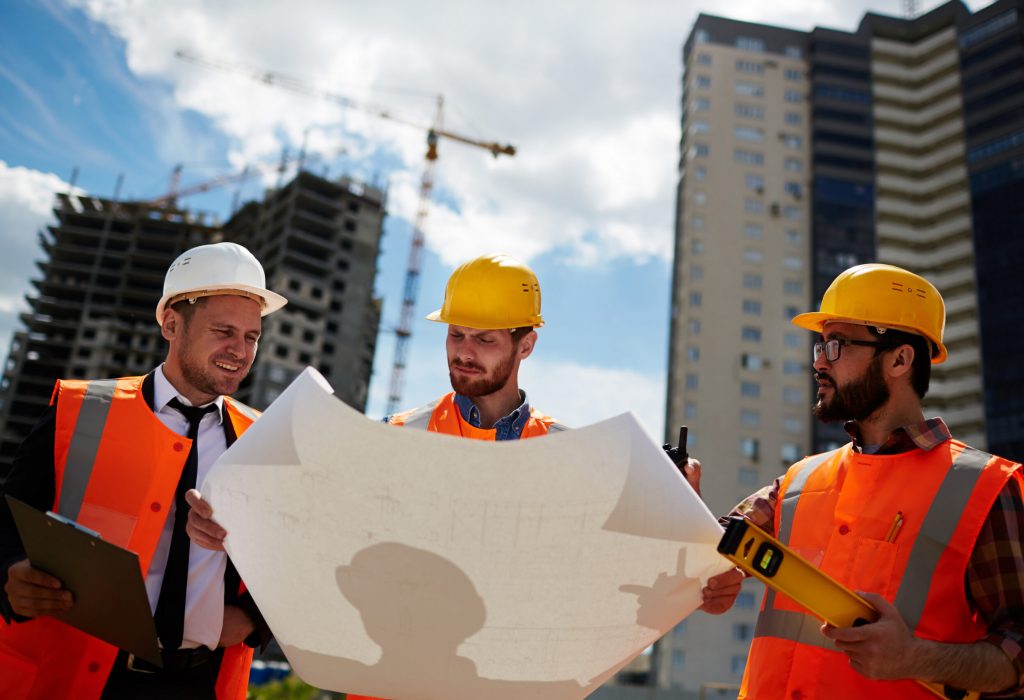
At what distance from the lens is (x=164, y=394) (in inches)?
132

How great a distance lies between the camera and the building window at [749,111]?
227 feet

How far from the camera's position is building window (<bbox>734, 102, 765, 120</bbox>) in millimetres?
69062

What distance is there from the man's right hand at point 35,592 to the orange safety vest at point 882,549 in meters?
2.20

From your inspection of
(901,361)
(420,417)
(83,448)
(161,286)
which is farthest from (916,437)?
(161,286)

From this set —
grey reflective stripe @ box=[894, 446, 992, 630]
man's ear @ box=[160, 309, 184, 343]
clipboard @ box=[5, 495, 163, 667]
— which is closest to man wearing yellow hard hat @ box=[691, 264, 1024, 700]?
grey reflective stripe @ box=[894, 446, 992, 630]

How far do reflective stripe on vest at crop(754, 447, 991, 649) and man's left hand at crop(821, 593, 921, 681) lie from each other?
37 centimetres

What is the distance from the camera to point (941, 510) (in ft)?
8.32

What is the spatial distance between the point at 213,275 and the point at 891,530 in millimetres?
2888

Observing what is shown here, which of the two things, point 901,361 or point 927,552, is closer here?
point 927,552

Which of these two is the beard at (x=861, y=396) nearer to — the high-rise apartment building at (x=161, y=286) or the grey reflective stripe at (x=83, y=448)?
the grey reflective stripe at (x=83, y=448)

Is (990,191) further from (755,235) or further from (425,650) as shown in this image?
(425,650)

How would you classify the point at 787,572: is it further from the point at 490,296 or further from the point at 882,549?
the point at 490,296

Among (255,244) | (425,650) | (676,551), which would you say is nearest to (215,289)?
(425,650)

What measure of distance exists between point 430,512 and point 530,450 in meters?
0.27
